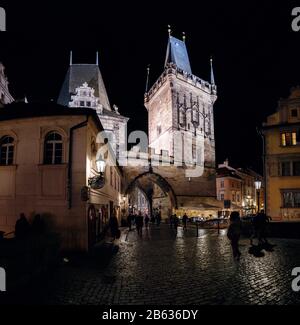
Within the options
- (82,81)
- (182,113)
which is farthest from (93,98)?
(182,113)

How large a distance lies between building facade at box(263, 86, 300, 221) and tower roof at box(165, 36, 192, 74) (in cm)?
2530

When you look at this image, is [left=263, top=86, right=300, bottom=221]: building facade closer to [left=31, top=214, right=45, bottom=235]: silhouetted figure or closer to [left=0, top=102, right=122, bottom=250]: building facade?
[left=0, top=102, right=122, bottom=250]: building facade

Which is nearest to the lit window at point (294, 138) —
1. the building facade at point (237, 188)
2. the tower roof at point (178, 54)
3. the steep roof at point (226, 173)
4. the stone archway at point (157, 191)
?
the stone archway at point (157, 191)

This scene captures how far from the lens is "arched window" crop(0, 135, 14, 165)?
14.9 meters

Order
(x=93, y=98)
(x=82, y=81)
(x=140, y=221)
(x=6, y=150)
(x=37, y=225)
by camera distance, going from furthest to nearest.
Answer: (x=82, y=81)
(x=93, y=98)
(x=140, y=221)
(x=6, y=150)
(x=37, y=225)

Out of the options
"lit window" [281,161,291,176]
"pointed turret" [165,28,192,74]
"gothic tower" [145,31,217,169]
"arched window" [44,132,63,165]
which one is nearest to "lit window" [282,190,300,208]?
"lit window" [281,161,291,176]

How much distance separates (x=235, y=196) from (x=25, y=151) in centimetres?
5724

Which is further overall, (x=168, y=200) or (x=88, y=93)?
Answer: (x=168, y=200)

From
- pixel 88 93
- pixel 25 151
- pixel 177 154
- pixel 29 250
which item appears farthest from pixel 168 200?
pixel 29 250

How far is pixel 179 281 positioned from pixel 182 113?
42.4 metres

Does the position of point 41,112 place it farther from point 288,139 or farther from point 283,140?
point 288,139

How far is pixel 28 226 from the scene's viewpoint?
39.6ft

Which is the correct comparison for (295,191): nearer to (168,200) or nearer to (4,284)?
(168,200)
